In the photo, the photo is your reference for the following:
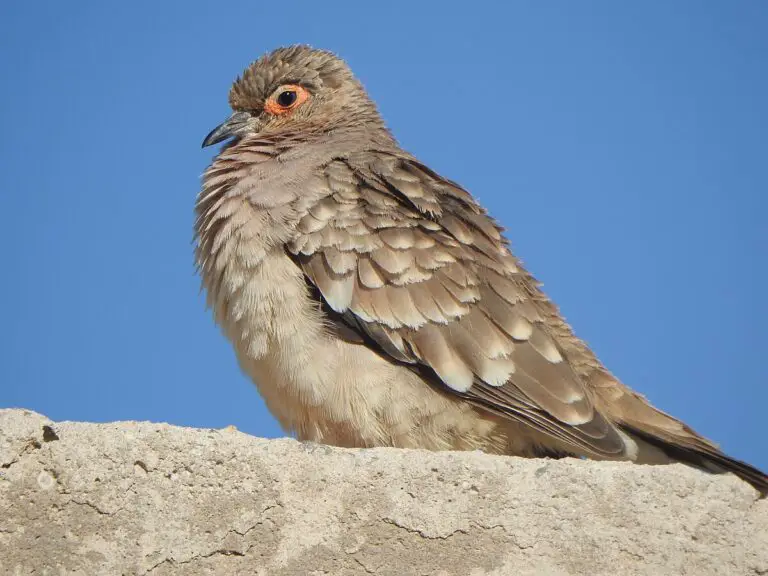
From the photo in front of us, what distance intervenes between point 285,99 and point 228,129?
19.8 inches

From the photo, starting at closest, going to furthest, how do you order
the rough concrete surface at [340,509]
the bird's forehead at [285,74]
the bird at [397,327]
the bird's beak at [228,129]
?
1. the rough concrete surface at [340,509]
2. the bird at [397,327]
3. the bird's beak at [228,129]
4. the bird's forehead at [285,74]

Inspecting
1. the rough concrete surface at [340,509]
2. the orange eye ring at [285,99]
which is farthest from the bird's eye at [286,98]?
the rough concrete surface at [340,509]

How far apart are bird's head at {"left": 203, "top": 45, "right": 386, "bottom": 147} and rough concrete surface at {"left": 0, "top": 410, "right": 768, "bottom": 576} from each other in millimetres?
3978

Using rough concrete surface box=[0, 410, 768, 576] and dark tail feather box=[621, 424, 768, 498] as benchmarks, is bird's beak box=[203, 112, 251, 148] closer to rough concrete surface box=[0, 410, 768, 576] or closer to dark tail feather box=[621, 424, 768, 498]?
dark tail feather box=[621, 424, 768, 498]

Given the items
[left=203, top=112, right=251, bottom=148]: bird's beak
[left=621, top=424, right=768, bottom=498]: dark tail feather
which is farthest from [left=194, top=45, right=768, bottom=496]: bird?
[left=203, top=112, right=251, bottom=148]: bird's beak

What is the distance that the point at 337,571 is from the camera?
12.1ft

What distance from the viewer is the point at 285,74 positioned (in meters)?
7.78

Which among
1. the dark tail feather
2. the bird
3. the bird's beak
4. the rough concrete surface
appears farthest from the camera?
the bird's beak

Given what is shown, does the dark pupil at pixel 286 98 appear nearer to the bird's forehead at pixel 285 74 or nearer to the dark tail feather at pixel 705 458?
the bird's forehead at pixel 285 74

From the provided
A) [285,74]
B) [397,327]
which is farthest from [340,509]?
[285,74]

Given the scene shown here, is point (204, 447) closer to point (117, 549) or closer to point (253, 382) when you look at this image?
point (117, 549)

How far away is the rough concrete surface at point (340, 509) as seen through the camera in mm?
3580

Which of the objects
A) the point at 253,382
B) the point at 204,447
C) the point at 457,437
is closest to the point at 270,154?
the point at 253,382

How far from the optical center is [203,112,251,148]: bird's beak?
7.47m
